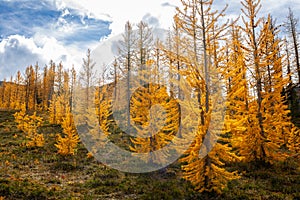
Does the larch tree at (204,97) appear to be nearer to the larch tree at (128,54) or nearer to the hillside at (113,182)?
the hillside at (113,182)

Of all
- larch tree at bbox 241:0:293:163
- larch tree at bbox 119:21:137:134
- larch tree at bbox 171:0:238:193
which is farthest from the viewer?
larch tree at bbox 119:21:137:134

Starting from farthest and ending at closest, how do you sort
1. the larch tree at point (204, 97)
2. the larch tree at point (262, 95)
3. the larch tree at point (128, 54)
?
1. the larch tree at point (128, 54)
2. the larch tree at point (262, 95)
3. the larch tree at point (204, 97)

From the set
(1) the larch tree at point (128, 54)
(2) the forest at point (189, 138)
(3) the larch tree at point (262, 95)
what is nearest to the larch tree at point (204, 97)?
(2) the forest at point (189, 138)

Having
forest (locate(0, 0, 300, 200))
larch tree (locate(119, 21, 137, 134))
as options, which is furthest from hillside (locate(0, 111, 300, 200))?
larch tree (locate(119, 21, 137, 134))

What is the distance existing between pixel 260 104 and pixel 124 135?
16.0 metres

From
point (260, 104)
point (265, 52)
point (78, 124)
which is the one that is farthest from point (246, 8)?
point (78, 124)

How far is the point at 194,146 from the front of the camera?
937 centimetres

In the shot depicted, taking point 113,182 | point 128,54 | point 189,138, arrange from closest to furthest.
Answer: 1. point 189,138
2. point 113,182
3. point 128,54

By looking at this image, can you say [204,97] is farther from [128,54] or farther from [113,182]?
[128,54]

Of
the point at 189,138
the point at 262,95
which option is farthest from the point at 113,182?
the point at 262,95

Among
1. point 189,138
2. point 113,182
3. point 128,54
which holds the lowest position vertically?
point 113,182

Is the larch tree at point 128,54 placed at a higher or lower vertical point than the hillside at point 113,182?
higher

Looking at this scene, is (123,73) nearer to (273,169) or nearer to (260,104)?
(260,104)

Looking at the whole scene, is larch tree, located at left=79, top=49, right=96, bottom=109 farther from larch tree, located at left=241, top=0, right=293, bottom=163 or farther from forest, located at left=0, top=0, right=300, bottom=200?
larch tree, located at left=241, top=0, right=293, bottom=163
